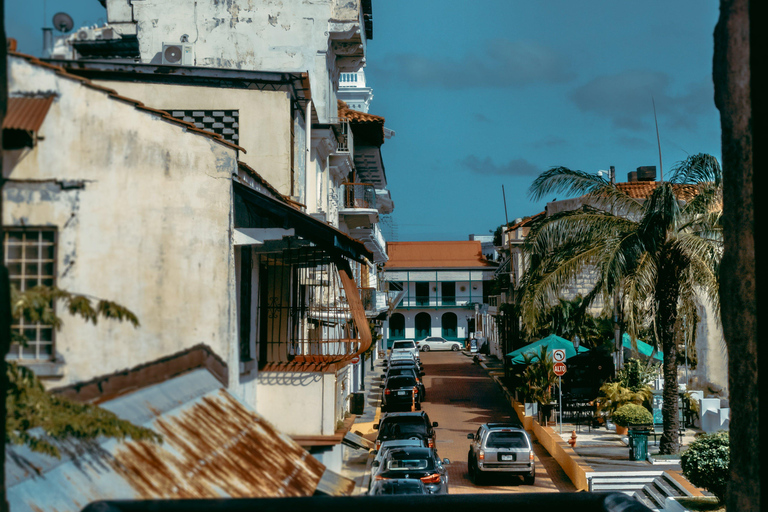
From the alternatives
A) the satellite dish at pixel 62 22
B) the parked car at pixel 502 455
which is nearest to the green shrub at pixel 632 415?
the parked car at pixel 502 455

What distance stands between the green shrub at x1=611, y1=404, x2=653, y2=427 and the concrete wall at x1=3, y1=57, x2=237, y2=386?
714 inches

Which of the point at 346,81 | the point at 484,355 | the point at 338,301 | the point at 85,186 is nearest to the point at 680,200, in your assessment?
the point at 338,301

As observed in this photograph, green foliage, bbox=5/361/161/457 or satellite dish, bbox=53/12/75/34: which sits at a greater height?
satellite dish, bbox=53/12/75/34

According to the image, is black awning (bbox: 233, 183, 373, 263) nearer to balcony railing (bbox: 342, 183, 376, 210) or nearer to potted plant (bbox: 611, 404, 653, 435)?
balcony railing (bbox: 342, 183, 376, 210)

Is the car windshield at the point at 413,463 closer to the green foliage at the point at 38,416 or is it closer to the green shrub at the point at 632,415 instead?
the green shrub at the point at 632,415

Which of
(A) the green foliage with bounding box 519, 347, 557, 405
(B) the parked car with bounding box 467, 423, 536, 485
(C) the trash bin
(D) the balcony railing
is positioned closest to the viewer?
(B) the parked car with bounding box 467, 423, 536, 485

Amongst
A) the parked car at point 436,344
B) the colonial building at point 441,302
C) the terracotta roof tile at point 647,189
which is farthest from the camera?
the parked car at point 436,344

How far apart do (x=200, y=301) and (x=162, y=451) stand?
45 cm

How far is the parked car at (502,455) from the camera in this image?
48.3ft

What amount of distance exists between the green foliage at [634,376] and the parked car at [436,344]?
35.0 meters

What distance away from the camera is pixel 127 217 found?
2.16m

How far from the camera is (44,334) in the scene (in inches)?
81.5

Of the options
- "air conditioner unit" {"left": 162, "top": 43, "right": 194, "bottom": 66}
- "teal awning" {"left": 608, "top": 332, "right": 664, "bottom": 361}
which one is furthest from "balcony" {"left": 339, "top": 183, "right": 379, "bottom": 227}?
"air conditioner unit" {"left": 162, "top": 43, "right": 194, "bottom": 66}

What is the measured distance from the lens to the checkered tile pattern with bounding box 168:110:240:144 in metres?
2.51
